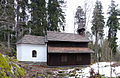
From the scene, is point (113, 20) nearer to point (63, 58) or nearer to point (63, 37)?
point (63, 37)

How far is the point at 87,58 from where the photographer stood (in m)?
19.6

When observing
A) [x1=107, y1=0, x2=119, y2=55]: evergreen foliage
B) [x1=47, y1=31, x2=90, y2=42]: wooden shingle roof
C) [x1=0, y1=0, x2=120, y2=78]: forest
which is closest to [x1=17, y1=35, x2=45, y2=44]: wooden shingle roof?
[x1=47, y1=31, x2=90, y2=42]: wooden shingle roof

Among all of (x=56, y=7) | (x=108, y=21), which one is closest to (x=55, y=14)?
(x=56, y=7)

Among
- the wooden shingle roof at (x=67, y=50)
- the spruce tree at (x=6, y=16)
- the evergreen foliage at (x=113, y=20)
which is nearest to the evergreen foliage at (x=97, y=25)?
the evergreen foliage at (x=113, y=20)

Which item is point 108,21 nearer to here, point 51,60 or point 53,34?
point 53,34

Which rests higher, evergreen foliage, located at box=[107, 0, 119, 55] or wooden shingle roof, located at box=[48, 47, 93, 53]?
evergreen foliage, located at box=[107, 0, 119, 55]

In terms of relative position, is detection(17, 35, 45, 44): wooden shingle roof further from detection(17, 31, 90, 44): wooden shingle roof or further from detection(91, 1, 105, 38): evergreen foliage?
detection(91, 1, 105, 38): evergreen foliage

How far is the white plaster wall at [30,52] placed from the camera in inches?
706

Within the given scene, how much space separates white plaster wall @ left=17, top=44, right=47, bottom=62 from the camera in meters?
17.9

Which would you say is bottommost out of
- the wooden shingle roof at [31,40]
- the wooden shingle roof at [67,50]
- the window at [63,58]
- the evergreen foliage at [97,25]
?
the window at [63,58]

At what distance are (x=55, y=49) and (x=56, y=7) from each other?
15857 millimetres

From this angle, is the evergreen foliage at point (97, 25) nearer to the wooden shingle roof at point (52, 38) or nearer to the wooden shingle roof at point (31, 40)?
the wooden shingle roof at point (52, 38)

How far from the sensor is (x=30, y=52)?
18344 millimetres

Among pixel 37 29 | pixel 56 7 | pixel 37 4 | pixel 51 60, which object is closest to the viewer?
pixel 51 60
